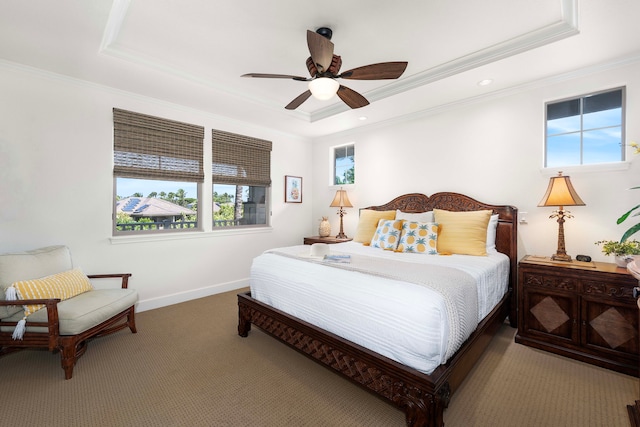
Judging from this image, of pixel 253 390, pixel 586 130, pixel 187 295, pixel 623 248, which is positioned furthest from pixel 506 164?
pixel 187 295

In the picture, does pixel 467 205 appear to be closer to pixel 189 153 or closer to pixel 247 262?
pixel 247 262

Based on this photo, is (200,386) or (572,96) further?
(572,96)

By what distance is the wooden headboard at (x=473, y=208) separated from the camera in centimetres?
315

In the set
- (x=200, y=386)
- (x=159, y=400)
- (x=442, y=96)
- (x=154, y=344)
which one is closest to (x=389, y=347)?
(x=200, y=386)

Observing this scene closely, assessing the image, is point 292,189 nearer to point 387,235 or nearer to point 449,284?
point 387,235

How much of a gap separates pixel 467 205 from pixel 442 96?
4.53ft

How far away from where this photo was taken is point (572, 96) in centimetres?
292

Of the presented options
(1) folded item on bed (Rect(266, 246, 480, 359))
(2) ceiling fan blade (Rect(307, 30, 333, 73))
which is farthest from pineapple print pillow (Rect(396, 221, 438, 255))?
(2) ceiling fan blade (Rect(307, 30, 333, 73))

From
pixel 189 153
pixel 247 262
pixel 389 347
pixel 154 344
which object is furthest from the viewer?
pixel 247 262

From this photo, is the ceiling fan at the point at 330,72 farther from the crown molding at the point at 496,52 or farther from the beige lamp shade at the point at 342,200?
the beige lamp shade at the point at 342,200

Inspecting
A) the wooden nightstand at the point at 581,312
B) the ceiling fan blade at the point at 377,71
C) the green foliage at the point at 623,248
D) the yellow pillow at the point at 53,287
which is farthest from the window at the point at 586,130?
the yellow pillow at the point at 53,287

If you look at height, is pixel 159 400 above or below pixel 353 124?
below

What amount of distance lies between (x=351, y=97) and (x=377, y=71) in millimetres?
398

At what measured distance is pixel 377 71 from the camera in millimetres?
2232
